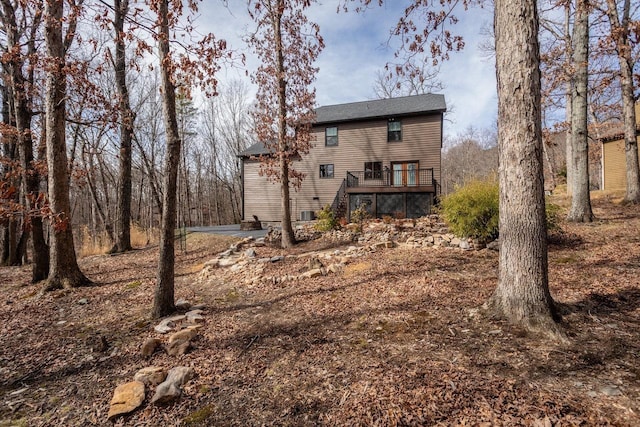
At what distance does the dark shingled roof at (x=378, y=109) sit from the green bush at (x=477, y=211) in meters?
9.18

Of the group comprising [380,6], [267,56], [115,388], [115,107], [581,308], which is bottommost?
[115,388]

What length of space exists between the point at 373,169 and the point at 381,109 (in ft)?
11.3

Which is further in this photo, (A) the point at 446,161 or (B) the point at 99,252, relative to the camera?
(A) the point at 446,161

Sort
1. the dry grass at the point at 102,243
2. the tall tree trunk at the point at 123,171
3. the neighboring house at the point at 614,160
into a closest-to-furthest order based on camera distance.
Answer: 1. the tall tree trunk at the point at 123,171
2. the dry grass at the point at 102,243
3. the neighboring house at the point at 614,160

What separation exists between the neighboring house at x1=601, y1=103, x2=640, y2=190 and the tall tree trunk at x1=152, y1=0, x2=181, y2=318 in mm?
20107

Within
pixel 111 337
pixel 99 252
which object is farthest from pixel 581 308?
pixel 99 252

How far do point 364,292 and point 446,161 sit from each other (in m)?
40.5

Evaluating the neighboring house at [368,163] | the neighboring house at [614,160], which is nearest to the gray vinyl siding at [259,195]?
the neighboring house at [368,163]

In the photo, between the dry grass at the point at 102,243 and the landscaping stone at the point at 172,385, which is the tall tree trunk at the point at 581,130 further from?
the dry grass at the point at 102,243

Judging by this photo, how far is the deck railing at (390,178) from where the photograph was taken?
14.6m

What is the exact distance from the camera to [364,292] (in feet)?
14.4

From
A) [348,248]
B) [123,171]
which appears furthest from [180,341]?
[123,171]

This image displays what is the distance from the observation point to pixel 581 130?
7.80 meters

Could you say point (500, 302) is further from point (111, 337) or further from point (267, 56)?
point (267, 56)
